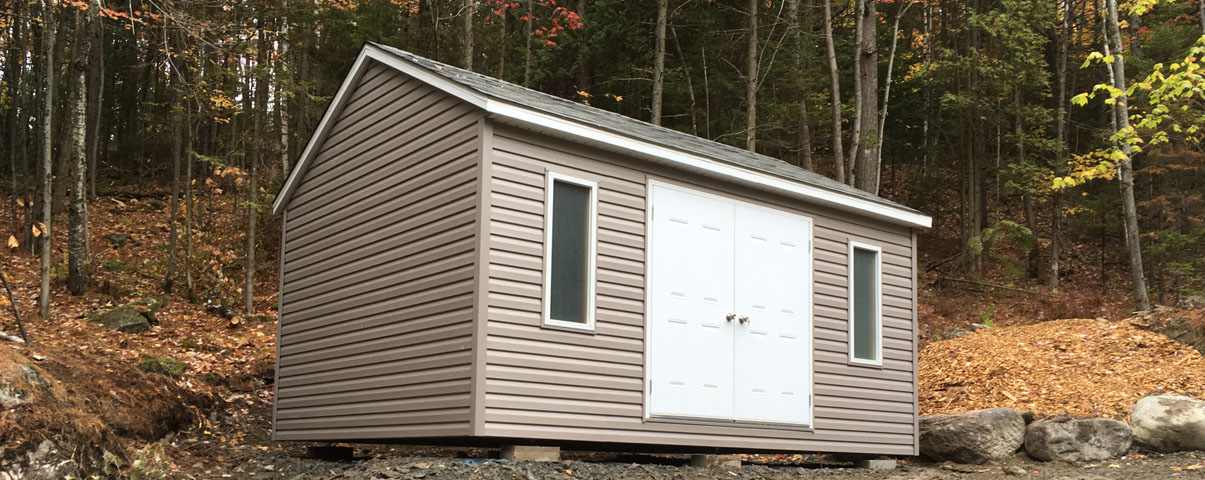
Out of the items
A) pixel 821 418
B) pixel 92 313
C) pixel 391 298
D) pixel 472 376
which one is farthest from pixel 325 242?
pixel 92 313

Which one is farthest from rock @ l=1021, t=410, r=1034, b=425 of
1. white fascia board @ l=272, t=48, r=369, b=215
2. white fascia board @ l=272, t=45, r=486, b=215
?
white fascia board @ l=272, t=48, r=369, b=215

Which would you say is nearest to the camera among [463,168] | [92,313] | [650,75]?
[463,168]

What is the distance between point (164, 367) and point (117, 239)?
10406 mm

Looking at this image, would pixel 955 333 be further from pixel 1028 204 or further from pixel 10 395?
pixel 10 395

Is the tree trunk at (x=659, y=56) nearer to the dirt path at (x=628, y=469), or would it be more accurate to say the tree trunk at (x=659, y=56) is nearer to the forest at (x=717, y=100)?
the forest at (x=717, y=100)

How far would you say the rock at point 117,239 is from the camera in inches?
819

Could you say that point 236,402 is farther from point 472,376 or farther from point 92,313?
point 472,376

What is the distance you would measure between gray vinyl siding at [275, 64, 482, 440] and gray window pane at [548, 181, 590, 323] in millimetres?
828

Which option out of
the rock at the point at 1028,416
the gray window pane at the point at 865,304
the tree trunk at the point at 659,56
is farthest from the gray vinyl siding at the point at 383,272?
the tree trunk at the point at 659,56

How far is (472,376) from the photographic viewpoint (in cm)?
776

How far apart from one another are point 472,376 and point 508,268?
3.10ft

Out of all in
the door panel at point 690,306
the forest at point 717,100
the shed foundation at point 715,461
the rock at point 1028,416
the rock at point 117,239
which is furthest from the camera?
the rock at point 117,239

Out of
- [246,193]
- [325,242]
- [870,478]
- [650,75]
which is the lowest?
[870,478]

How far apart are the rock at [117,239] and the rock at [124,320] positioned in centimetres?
674
